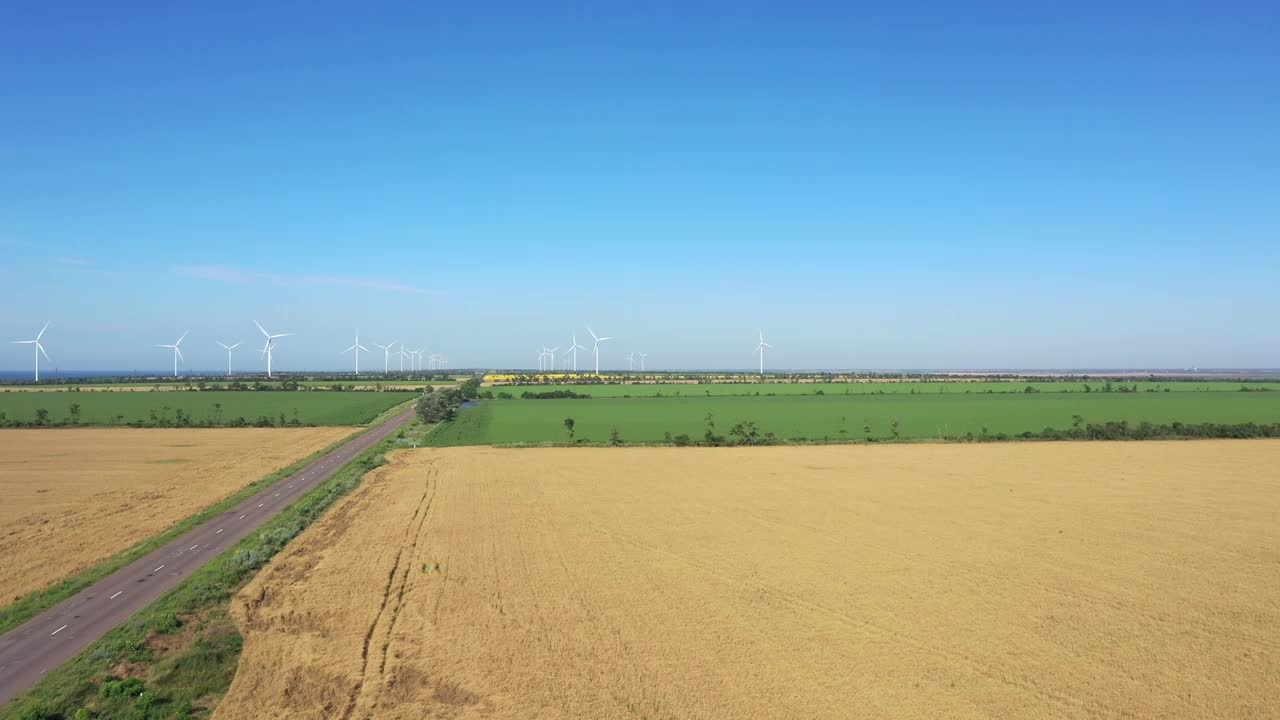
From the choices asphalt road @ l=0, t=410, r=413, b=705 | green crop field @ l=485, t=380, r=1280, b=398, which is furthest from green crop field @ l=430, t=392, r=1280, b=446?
asphalt road @ l=0, t=410, r=413, b=705

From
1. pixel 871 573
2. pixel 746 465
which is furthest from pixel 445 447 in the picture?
pixel 871 573

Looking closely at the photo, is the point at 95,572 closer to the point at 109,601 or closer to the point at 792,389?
the point at 109,601

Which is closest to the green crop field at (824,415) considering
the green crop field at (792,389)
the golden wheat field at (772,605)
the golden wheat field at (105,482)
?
the green crop field at (792,389)

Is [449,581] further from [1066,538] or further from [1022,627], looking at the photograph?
[1066,538]

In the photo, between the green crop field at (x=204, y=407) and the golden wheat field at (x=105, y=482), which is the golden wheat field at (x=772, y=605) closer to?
the golden wheat field at (x=105, y=482)

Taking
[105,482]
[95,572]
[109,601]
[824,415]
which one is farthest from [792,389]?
[109,601]

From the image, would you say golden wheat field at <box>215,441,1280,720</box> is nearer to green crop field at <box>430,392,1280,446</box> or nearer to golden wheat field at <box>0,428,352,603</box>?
golden wheat field at <box>0,428,352,603</box>
